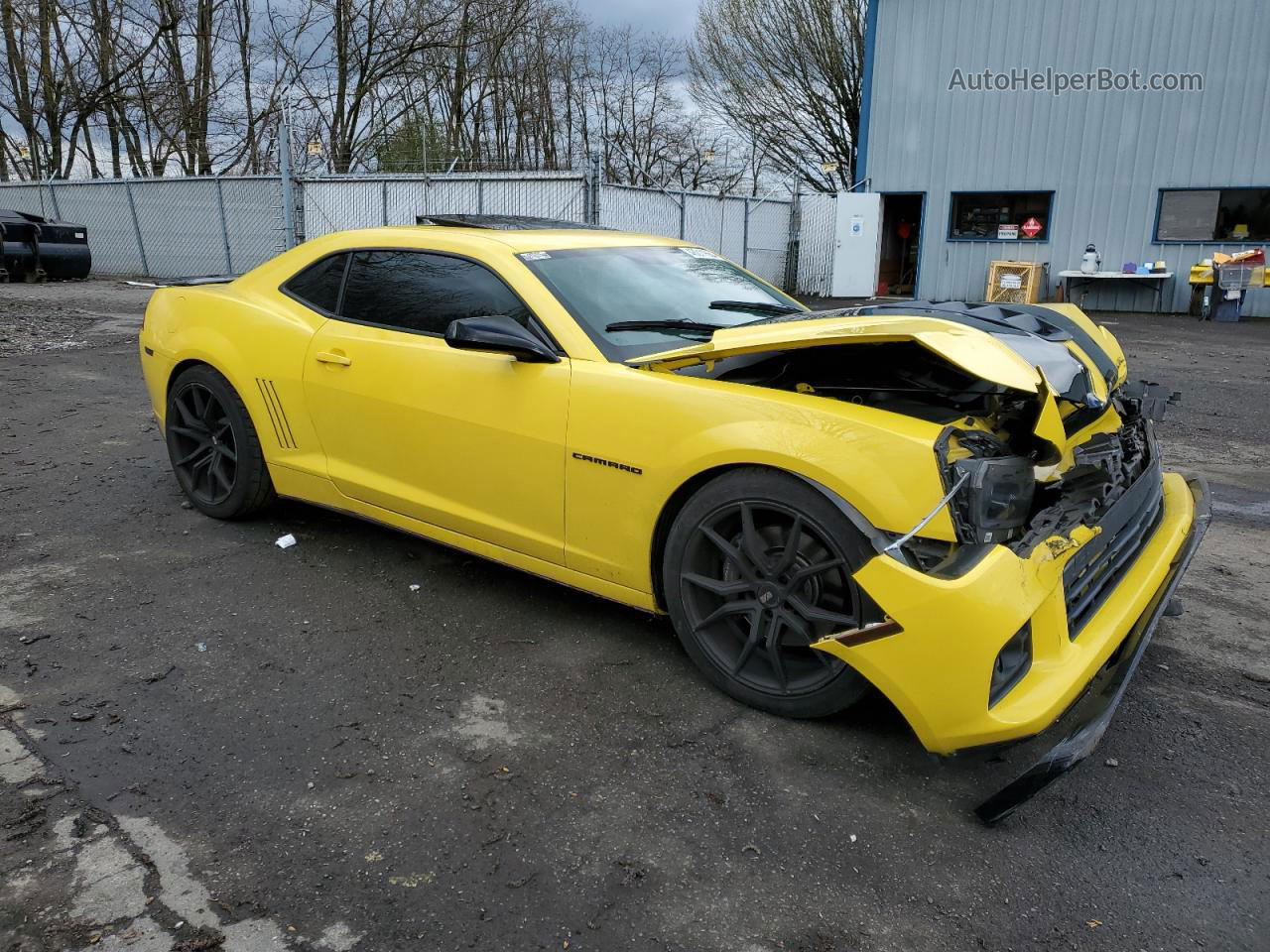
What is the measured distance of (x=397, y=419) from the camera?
11.8ft

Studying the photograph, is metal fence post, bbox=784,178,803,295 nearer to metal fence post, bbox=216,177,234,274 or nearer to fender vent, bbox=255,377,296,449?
metal fence post, bbox=216,177,234,274

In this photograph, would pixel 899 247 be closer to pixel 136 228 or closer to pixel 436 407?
pixel 136 228

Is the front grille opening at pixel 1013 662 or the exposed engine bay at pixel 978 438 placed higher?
the exposed engine bay at pixel 978 438

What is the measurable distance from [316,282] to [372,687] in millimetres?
2006

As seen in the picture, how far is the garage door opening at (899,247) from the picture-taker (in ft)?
72.5

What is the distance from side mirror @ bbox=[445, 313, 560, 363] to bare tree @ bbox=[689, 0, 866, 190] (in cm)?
2577

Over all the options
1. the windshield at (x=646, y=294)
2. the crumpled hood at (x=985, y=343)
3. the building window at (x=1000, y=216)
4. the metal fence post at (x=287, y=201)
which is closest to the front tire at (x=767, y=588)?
the crumpled hood at (x=985, y=343)

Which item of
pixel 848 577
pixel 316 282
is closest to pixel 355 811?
pixel 848 577

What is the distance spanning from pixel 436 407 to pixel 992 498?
6.56 feet

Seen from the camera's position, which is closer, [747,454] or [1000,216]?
[747,454]

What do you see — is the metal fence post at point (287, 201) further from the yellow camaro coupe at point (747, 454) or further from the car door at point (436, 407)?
the car door at point (436, 407)

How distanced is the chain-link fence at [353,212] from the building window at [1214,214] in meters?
6.93

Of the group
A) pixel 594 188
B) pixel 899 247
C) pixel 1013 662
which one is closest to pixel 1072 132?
pixel 899 247

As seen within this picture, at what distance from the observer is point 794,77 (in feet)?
88.5
